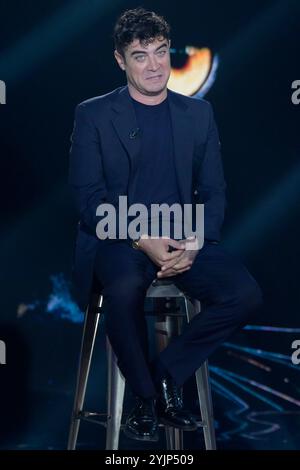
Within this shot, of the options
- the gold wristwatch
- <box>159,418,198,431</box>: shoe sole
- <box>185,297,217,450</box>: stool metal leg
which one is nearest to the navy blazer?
the gold wristwatch

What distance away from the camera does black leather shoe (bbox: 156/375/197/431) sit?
308cm

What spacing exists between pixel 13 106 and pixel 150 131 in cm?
187

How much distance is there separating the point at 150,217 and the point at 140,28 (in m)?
0.76

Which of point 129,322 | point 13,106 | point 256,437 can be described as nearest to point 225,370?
point 256,437

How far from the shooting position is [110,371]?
3258 mm

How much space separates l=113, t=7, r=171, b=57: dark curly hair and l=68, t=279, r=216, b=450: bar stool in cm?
98

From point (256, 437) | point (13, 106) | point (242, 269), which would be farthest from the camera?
point (13, 106)

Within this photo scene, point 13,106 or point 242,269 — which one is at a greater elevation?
point 13,106

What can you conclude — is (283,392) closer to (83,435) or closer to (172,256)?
(83,435)

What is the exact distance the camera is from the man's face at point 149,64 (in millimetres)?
3455

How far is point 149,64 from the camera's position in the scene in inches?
136

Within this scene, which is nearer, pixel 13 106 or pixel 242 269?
pixel 242 269

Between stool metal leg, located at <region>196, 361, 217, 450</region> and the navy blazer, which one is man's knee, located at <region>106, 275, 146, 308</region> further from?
stool metal leg, located at <region>196, 361, 217, 450</region>

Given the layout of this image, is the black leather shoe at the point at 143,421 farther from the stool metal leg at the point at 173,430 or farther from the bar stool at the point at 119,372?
the stool metal leg at the point at 173,430
